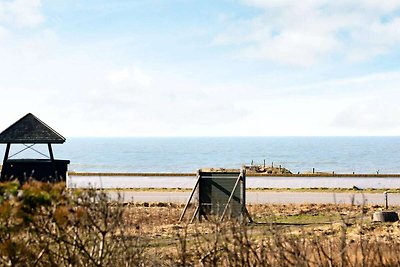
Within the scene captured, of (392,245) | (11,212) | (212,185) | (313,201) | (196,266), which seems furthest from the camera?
(313,201)

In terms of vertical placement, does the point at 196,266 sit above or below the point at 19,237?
below

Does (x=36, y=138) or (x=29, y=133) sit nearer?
(x=36, y=138)

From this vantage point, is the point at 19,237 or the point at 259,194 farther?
the point at 259,194

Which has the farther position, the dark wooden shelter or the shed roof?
the shed roof

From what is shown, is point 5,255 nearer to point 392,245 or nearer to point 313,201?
point 392,245

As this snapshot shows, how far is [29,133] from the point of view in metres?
23.9

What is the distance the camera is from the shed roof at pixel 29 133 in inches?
933

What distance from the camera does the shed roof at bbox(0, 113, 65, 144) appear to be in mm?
23688

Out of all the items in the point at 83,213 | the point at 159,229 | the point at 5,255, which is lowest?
the point at 159,229

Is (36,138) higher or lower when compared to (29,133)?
lower

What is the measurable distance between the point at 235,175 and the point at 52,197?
46.4 feet

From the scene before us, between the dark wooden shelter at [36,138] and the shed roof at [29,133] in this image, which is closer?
the dark wooden shelter at [36,138]

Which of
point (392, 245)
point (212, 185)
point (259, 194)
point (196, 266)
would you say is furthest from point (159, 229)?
point (259, 194)

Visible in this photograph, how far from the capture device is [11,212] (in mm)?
5387
